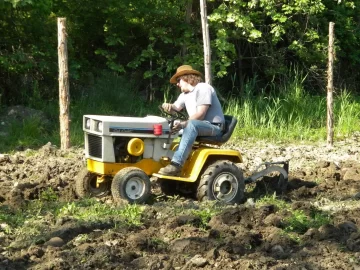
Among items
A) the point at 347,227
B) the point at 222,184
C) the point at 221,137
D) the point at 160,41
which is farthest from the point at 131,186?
the point at 160,41

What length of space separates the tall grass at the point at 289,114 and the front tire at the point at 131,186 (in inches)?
227

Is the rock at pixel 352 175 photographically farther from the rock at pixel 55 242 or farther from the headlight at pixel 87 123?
the rock at pixel 55 242

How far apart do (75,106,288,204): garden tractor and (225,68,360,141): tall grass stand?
5190 mm

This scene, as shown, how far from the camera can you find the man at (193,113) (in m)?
9.85

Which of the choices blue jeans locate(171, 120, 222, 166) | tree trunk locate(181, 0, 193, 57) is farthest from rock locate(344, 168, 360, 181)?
tree trunk locate(181, 0, 193, 57)

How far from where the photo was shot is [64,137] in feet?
45.4

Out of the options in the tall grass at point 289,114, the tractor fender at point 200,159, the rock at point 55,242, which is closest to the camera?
the rock at point 55,242

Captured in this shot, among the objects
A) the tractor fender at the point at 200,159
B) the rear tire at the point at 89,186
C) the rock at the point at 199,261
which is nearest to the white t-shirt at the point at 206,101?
the tractor fender at the point at 200,159

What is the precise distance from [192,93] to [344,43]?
11341 millimetres

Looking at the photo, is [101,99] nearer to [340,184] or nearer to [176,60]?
[176,60]

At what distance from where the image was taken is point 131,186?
32.0ft

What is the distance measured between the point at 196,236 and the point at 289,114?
9146 millimetres

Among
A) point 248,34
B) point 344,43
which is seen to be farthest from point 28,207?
point 344,43

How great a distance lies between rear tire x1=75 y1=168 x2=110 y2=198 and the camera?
10211 millimetres
